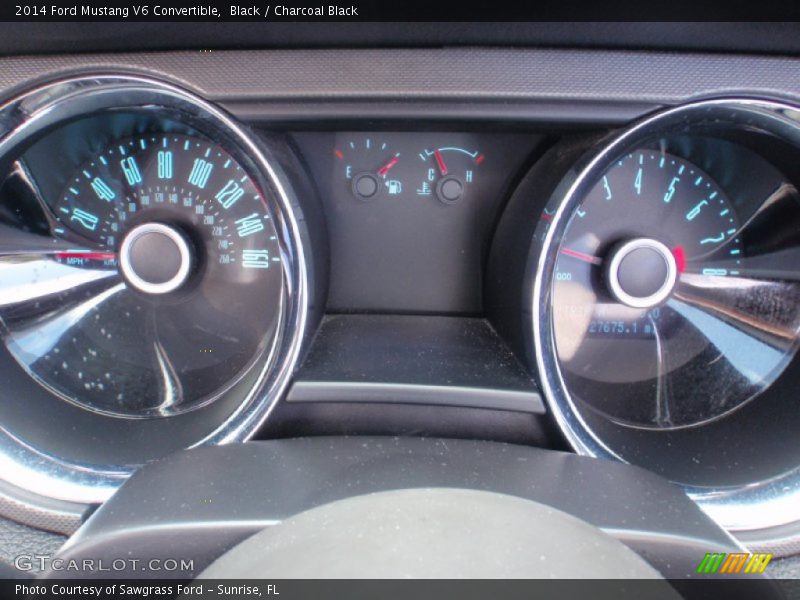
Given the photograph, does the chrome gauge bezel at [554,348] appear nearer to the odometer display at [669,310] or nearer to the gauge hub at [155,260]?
the odometer display at [669,310]

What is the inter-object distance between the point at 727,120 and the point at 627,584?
107 centimetres

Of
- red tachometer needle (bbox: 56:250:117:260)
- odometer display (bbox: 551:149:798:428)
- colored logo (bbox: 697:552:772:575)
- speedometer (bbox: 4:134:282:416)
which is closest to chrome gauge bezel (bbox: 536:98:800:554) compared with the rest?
odometer display (bbox: 551:149:798:428)

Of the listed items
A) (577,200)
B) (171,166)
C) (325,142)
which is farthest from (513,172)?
(171,166)

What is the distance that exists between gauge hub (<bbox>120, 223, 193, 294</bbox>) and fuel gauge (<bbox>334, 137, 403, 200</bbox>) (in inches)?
19.3

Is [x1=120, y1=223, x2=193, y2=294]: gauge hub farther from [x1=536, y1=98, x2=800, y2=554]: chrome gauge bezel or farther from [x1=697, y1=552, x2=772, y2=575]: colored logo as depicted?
[x1=697, y1=552, x2=772, y2=575]: colored logo

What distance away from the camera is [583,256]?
1.64m

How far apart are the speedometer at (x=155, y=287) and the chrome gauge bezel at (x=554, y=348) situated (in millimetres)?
718

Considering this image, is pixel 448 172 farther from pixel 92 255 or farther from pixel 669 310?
pixel 92 255

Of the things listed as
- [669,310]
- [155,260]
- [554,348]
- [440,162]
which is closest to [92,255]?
[155,260]

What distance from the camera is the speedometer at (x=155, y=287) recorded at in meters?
1.61

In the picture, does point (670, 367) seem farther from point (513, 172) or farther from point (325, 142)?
point (325, 142)

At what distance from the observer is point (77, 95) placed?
134cm

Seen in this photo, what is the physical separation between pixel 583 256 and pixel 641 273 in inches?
6.2

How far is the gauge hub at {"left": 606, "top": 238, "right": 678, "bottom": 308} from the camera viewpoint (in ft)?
5.15
